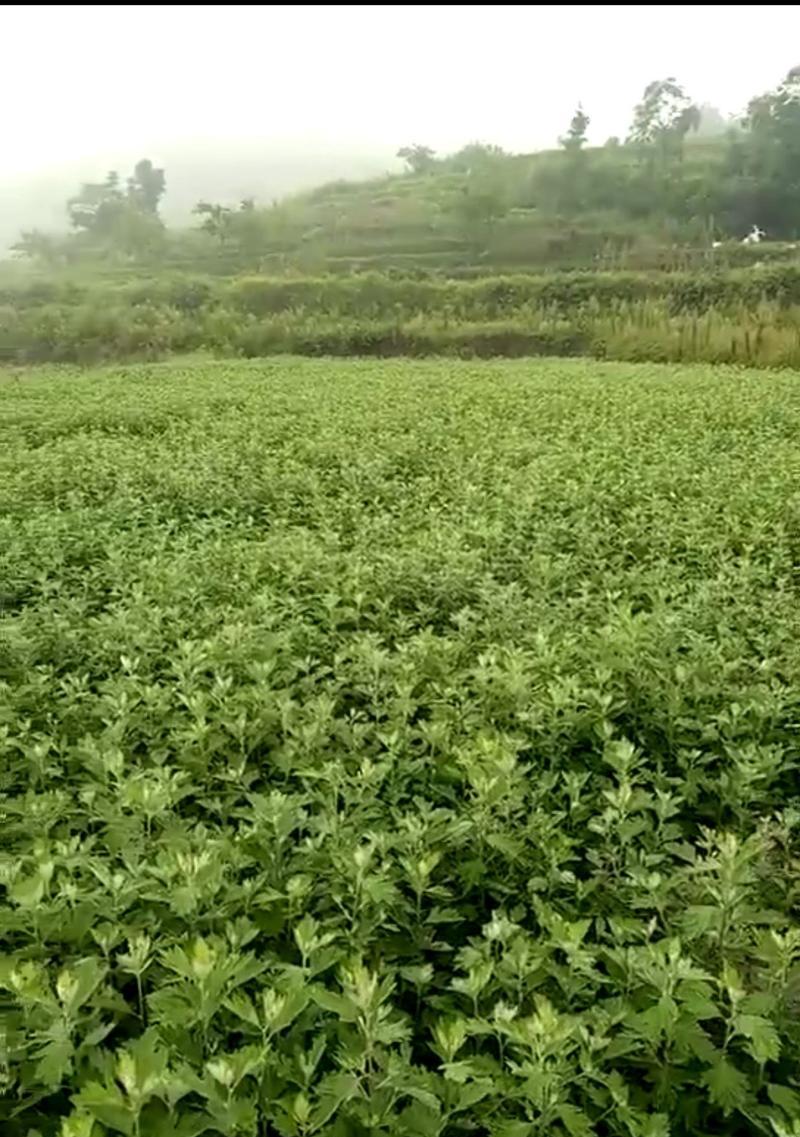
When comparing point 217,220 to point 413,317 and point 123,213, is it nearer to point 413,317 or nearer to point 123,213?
point 123,213

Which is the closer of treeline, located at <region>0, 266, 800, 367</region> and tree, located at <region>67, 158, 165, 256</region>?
treeline, located at <region>0, 266, 800, 367</region>

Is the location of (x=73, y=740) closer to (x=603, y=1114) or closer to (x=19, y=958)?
(x=19, y=958)

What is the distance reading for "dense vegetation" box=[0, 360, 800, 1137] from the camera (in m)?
1.94

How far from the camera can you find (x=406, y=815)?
2934mm

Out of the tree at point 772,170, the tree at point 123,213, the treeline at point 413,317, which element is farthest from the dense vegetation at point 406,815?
the tree at point 123,213

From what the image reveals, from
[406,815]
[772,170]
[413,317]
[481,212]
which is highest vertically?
[772,170]

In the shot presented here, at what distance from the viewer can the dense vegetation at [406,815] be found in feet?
6.37

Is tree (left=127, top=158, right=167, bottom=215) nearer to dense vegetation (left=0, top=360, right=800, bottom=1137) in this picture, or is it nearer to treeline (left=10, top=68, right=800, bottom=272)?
treeline (left=10, top=68, right=800, bottom=272)

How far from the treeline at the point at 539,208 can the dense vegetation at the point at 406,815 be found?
159 ft

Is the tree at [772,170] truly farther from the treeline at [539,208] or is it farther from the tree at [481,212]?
the tree at [481,212]

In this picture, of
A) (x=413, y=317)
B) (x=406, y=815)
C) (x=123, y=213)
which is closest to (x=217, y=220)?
(x=123, y=213)

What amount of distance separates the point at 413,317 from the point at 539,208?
3027cm

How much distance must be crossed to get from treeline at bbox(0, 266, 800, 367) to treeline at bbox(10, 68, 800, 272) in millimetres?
14158

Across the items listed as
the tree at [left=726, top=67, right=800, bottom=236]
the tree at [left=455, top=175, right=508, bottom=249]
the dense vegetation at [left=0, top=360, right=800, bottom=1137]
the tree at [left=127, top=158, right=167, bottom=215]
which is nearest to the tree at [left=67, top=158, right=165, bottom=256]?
the tree at [left=127, top=158, right=167, bottom=215]
